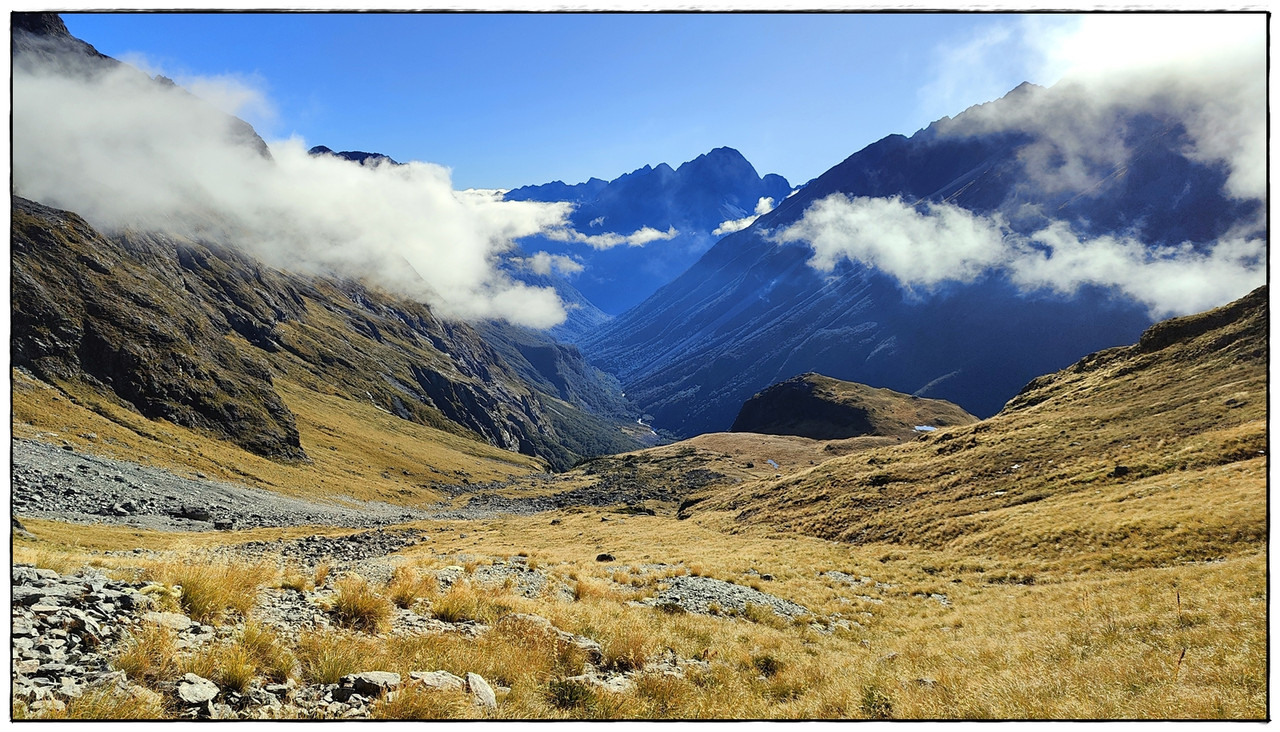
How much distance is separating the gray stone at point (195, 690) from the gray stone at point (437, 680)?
2.15 meters

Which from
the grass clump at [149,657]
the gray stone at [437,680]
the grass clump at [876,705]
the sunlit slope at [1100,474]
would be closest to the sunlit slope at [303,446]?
the grass clump at [149,657]

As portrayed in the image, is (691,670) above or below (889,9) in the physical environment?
below

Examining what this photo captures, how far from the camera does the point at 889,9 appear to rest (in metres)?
7.05

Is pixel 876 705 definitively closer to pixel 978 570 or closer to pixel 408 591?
pixel 408 591

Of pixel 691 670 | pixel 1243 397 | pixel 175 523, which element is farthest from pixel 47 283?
pixel 1243 397

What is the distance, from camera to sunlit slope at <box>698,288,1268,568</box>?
2303 centimetres

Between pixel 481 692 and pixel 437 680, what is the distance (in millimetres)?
621

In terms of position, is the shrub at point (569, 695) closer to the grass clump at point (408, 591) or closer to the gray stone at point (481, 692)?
the gray stone at point (481, 692)

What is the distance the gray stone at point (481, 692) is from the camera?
6.95 metres

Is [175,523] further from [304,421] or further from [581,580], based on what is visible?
[304,421]

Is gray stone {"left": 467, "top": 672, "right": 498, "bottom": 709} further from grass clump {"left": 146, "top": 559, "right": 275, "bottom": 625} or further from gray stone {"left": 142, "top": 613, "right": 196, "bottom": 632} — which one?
grass clump {"left": 146, "top": 559, "right": 275, "bottom": 625}

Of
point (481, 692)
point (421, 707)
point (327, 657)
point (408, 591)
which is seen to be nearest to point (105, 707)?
point (327, 657)

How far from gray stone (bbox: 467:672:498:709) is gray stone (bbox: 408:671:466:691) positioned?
115 millimetres

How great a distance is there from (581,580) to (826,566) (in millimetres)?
15195
